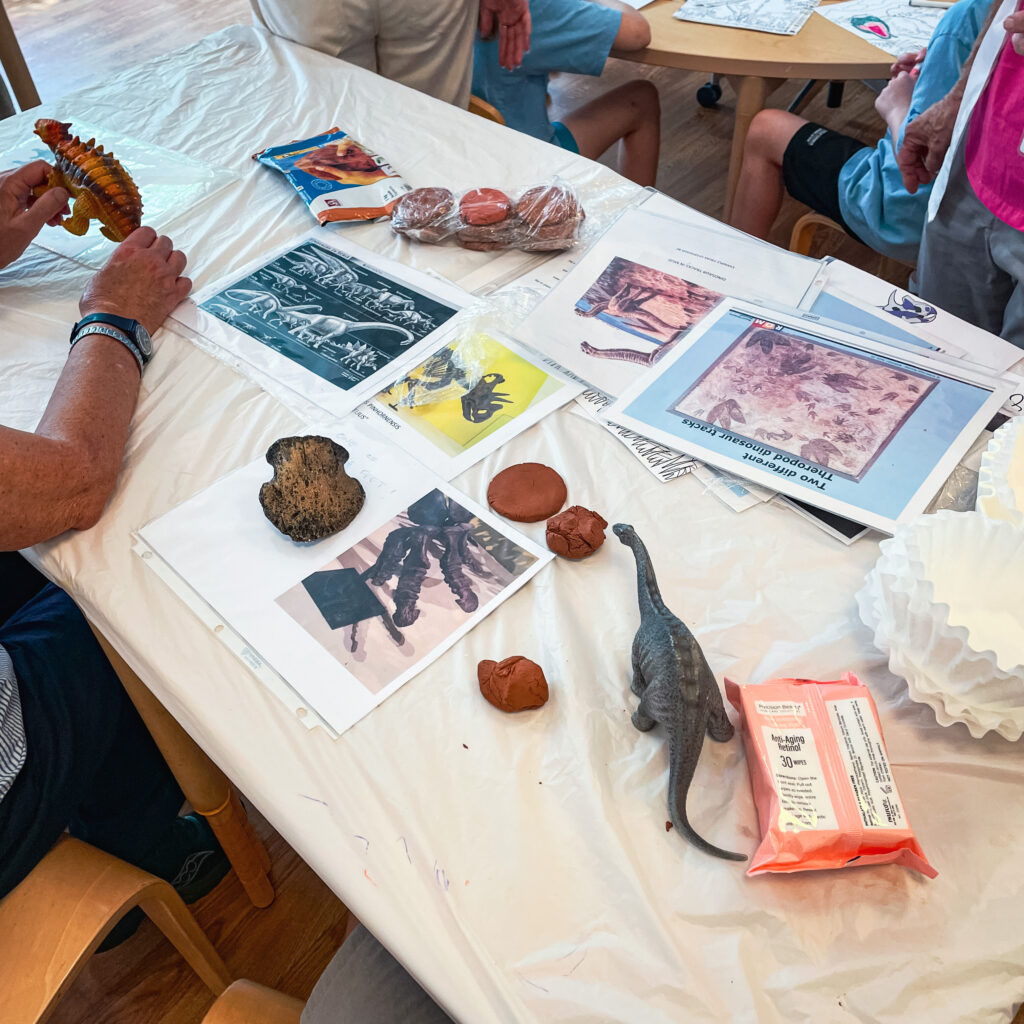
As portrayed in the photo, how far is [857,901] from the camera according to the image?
64 centimetres

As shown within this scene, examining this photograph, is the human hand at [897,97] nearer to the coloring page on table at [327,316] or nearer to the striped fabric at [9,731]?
the coloring page on table at [327,316]

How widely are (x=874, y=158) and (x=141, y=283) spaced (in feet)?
4.39

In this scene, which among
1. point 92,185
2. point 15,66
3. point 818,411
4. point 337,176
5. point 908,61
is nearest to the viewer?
point 818,411

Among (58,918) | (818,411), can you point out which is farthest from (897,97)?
(58,918)

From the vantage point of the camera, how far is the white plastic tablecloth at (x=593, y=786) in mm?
618

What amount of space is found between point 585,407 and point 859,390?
33 centimetres

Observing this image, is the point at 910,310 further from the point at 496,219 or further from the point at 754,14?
the point at 754,14

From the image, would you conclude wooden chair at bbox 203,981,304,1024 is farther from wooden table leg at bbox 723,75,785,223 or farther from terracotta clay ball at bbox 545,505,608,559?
wooden table leg at bbox 723,75,785,223

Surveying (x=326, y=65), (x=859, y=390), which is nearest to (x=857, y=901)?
(x=859, y=390)

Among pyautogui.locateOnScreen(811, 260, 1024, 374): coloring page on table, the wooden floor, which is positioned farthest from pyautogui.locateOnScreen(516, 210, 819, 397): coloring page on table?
the wooden floor

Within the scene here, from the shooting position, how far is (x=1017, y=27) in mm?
1048

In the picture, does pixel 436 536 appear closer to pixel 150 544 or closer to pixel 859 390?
pixel 150 544

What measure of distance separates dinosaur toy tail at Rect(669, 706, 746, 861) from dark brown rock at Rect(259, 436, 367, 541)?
16.5 inches

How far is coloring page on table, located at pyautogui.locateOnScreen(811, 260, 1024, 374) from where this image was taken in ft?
3.44
